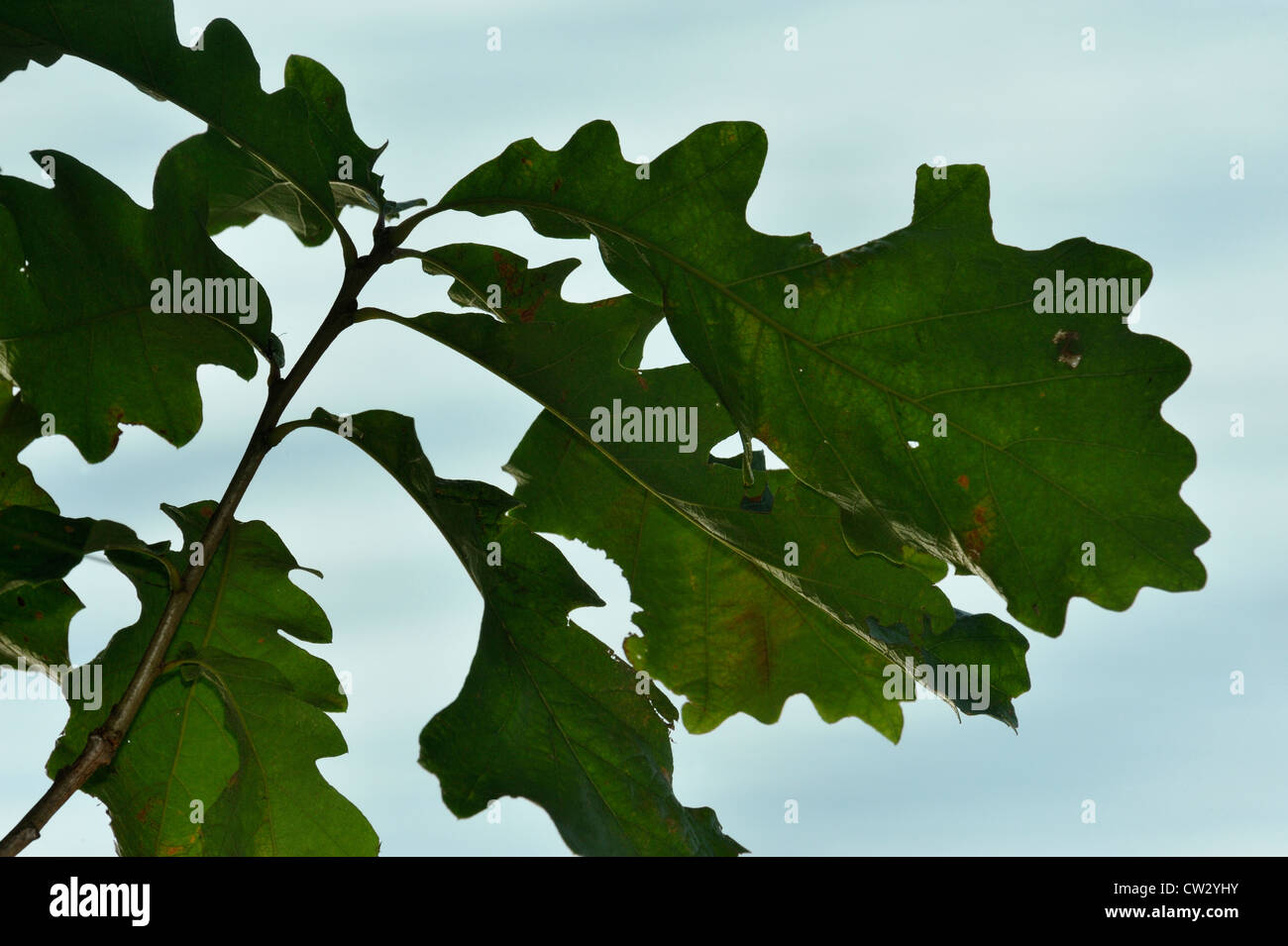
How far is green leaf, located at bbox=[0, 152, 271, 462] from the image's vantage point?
1600mm

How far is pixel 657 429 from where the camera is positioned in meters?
1.73

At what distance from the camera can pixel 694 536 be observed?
6.07 feet

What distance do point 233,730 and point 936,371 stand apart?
1.16m

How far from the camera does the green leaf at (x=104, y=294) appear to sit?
5.25 feet

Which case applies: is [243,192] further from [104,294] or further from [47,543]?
[47,543]

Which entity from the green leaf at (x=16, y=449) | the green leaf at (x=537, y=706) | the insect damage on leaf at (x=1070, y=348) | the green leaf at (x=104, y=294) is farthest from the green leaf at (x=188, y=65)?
the insect damage on leaf at (x=1070, y=348)

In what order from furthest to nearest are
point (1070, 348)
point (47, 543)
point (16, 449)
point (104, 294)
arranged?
point (16, 449) < point (104, 294) < point (47, 543) < point (1070, 348)

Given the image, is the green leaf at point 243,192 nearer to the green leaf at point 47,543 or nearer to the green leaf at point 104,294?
the green leaf at point 104,294

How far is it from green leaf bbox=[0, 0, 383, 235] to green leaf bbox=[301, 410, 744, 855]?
0.35 meters

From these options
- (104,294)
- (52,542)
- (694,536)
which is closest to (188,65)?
(104,294)

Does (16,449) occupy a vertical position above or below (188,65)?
below

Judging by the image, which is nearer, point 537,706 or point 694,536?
point 537,706
